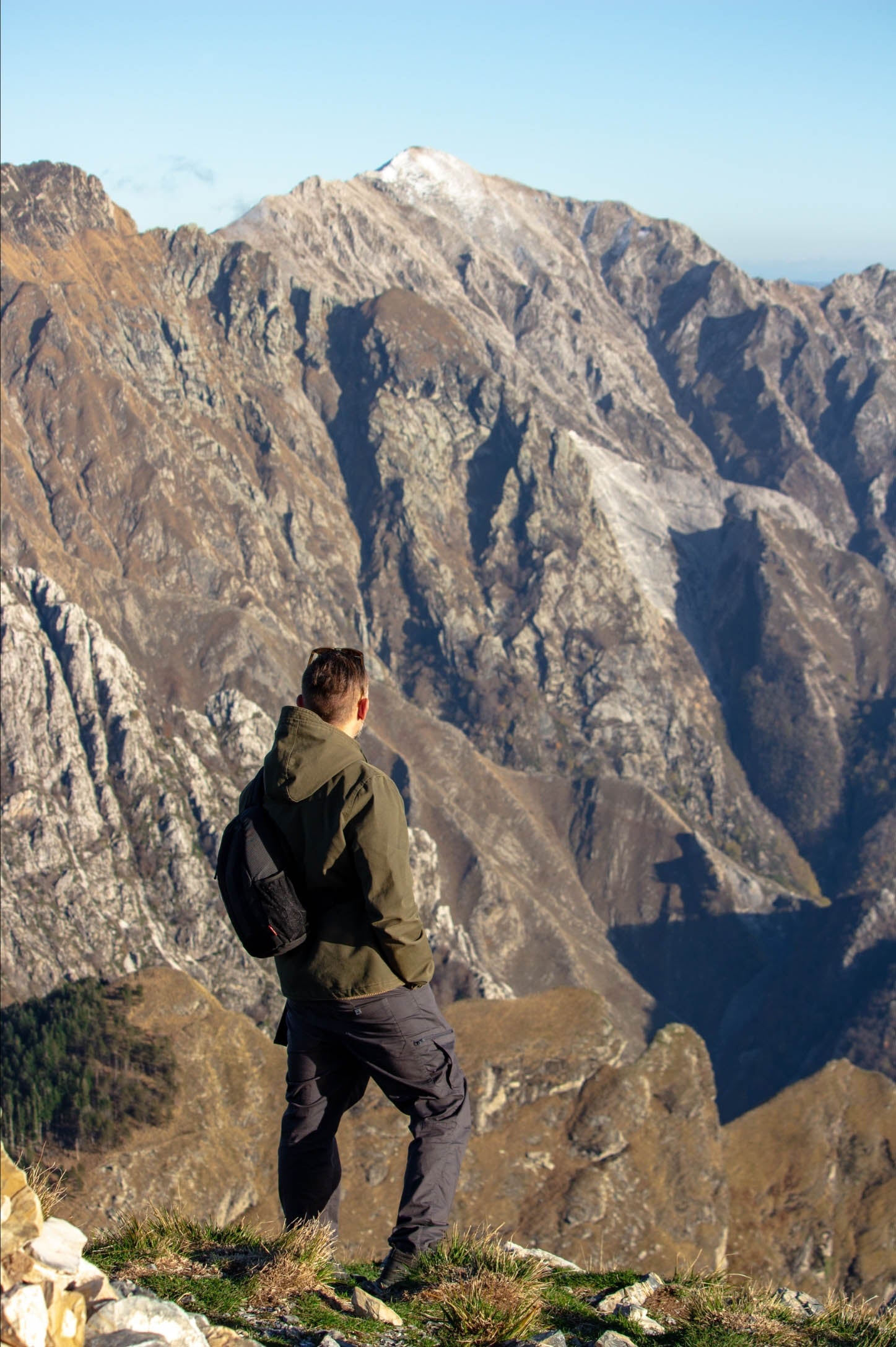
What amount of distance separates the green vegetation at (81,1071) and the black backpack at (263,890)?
6574 cm

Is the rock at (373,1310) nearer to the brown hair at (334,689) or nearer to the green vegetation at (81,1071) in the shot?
the brown hair at (334,689)

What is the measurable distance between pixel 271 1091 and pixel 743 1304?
66.4 metres

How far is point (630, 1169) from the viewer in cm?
7406

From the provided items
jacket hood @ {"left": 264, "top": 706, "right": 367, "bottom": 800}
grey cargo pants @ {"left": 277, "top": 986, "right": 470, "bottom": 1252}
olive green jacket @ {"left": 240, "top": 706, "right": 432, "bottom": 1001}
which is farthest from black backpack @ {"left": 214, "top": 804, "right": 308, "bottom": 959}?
grey cargo pants @ {"left": 277, "top": 986, "right": 470, "bottom": 1252}

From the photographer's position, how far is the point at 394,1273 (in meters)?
10.1

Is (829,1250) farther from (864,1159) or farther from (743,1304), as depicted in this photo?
(743,1304)

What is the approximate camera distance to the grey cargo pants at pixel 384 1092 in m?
9.84

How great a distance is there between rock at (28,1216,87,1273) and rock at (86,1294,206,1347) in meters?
0.36

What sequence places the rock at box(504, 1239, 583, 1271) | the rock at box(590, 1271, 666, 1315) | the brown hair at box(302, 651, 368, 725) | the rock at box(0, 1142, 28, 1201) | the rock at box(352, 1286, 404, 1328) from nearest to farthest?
the rock at box(0, 1142, 28, 1201)
the rock at box(352, 1286, 404, 1328)
the brown hair at box(302, 651, 368, 725)
the rock at box(590, 1271, 666, 1315)
the rock at box(504, 1239, 583, 1271)

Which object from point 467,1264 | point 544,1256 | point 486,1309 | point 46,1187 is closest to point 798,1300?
point 544,1256

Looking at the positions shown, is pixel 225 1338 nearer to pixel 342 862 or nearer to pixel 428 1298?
pixel 428 1298

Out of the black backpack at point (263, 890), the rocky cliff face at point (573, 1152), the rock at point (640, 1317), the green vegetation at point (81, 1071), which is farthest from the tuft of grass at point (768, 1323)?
the green vegetation at point (81, 1071)

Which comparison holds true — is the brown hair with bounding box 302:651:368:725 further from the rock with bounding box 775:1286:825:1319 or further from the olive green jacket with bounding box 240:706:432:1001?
the rock with bounding box 775:1286:825:1319

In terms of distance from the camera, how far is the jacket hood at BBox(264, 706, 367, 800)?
9.38 metres
